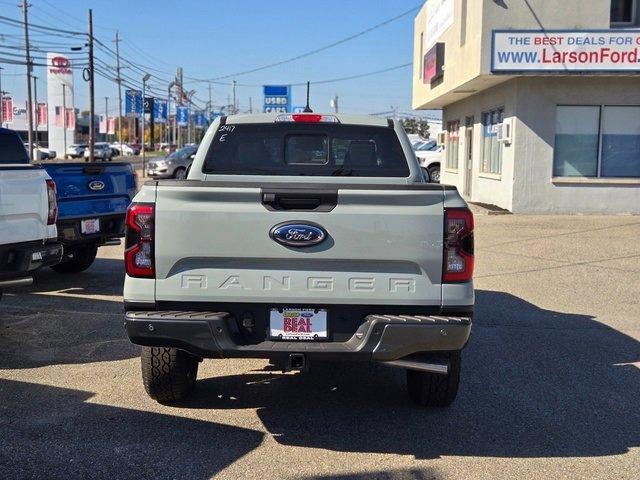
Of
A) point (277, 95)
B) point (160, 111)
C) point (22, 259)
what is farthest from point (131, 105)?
point (22, 259)

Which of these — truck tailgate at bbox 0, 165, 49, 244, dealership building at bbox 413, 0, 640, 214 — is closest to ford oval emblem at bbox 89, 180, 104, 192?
truck tailgate at bbox 0, 165, 49, 244

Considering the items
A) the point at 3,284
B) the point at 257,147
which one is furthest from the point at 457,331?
the point at 3,284

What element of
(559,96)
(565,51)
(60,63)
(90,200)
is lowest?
(90,200)

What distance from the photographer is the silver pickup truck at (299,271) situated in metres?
4.26

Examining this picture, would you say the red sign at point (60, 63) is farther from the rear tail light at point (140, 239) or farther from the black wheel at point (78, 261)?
the rear tail light at point (140, 239)

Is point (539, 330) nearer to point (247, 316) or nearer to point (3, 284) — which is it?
point (247, 316)

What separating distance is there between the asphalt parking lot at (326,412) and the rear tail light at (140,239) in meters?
1.08

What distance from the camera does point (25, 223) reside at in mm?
6762

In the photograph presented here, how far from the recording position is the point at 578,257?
12234 millimetres

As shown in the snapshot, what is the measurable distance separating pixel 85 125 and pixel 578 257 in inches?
4748

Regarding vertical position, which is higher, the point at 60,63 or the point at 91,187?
the point at 60,63

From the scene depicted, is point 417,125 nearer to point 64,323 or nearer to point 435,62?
point 435,62

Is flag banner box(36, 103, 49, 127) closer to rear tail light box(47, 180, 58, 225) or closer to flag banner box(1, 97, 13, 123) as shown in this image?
flag banner box(1, 97, 13, 123)

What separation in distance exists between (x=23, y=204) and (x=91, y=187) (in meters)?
2.82
